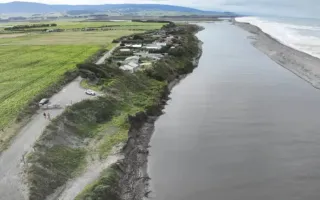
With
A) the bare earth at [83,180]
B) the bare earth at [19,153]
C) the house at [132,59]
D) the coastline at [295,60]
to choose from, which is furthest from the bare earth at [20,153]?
the coastline at [295,60]

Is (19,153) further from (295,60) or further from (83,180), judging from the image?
(295,60)

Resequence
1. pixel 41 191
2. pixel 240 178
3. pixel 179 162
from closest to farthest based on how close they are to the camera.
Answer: pixel 41 191 < pixel 240 178 < pixel 179 162

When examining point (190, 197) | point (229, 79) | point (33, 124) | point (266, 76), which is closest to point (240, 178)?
point (190, 197)

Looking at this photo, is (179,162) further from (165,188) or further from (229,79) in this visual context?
(229,79)

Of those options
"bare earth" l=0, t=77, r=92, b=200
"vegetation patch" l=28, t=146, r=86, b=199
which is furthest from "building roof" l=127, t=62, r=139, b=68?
"vegetation patch" l=28, t=146, r=86, b=199

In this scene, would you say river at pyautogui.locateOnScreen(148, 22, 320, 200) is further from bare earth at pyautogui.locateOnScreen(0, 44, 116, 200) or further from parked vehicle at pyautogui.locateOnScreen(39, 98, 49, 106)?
parked vehicle at pyautogui.locateOnScreen(39, 98, 49, 106)

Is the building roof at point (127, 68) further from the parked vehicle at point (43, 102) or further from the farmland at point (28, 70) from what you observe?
the parked vehicle at point (43, 102)
